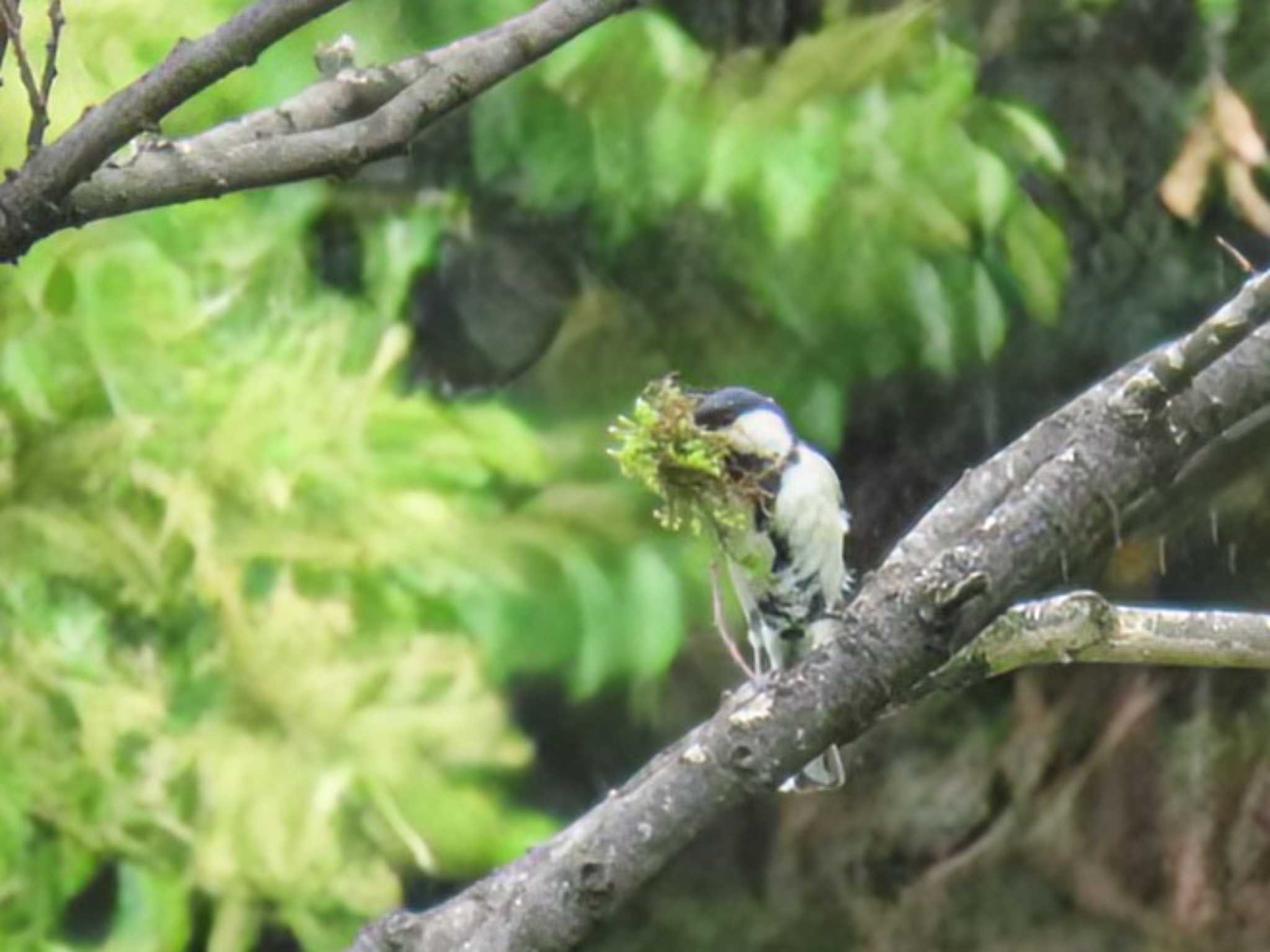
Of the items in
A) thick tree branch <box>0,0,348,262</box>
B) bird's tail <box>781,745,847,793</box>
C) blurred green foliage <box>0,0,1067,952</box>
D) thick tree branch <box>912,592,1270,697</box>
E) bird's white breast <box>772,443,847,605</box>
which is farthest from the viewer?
blurred green foliage <box>0,0,1067,952</box>

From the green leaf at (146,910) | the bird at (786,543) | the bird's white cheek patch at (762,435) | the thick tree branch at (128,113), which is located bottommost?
the green leaf at (146,910)

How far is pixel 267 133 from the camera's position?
80 cm

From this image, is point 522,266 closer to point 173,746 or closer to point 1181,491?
point 173,746

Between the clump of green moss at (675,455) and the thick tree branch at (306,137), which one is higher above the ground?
the thick tree branch at (306,137)

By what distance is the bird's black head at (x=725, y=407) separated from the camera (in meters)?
0.87

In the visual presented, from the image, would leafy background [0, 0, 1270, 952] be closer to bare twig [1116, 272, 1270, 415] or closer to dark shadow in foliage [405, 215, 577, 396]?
dark shadow in foliage [405, 215, 577, 396]

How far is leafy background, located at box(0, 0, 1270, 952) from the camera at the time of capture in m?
1.64

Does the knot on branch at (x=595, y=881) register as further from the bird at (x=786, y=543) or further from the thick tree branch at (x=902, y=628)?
the bird at (x=786, y=543)

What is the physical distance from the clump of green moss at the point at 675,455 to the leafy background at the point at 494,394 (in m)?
0.75

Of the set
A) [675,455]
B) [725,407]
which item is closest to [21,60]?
[675,455]

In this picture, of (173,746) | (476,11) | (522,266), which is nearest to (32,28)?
(476,11)

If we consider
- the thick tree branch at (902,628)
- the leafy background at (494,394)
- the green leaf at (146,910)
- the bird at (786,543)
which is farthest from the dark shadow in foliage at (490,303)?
the thick tree branch at (902,628)

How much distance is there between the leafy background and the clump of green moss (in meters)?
0.75

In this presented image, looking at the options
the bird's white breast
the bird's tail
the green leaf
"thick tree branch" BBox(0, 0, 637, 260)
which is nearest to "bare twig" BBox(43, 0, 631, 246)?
"thick tree branch" BBox(0, 0, 637, 260)
